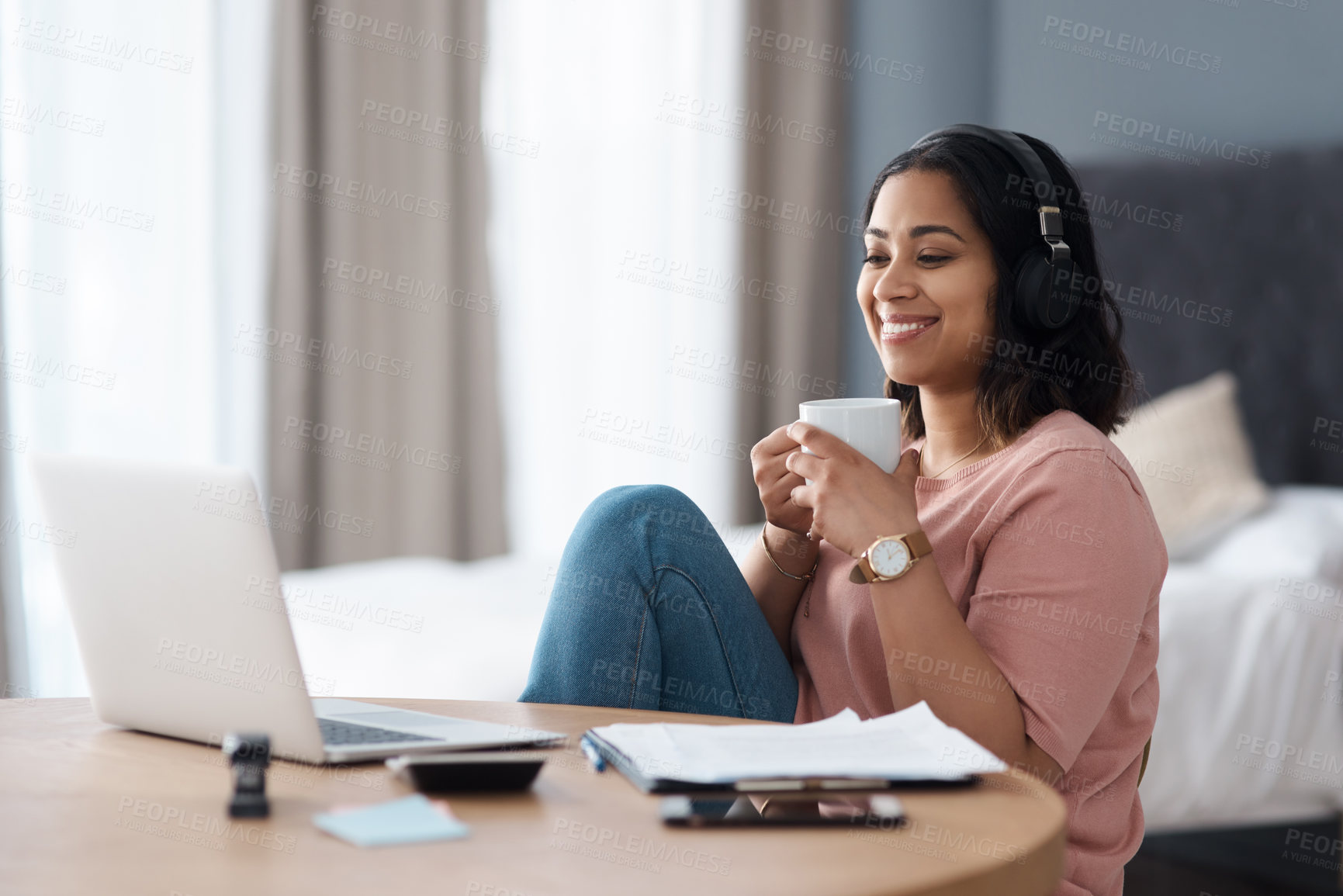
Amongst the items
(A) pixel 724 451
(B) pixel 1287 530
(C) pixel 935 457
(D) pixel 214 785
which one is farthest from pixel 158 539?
(A) pixel 724 451

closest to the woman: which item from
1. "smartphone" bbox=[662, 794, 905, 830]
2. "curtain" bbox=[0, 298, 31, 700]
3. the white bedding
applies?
"smartphone" bbox=[662, 794, 905, 830]

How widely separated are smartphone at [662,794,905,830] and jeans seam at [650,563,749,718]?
0.48 m

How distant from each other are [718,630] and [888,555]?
0.23m

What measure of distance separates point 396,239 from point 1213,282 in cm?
208

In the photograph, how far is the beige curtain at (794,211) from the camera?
13.0ft

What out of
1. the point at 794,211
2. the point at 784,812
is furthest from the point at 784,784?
the point at 794,211

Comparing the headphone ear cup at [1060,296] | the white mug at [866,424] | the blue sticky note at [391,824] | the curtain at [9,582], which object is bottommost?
the curtain at [9,582]

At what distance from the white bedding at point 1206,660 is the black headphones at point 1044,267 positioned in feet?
3.15

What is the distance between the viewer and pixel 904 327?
4.60 feet

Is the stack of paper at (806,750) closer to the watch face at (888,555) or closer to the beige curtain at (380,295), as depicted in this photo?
the watch face at (888,555)

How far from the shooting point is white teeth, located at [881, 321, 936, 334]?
1392 millimetres

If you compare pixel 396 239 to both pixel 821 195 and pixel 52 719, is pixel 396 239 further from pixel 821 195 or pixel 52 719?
pixel 52 719

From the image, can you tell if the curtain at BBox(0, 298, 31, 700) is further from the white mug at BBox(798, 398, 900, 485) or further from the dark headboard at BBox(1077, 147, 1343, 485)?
the dark headboard at BBox(1077, 147, 1343, 485)

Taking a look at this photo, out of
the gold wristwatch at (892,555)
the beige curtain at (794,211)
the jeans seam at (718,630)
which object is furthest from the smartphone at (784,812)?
the beige curtain at (794,211)
